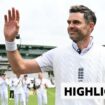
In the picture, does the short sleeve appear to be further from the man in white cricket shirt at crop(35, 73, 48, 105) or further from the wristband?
the man in white cricket shirt at crop(35, 73, 48, 105)

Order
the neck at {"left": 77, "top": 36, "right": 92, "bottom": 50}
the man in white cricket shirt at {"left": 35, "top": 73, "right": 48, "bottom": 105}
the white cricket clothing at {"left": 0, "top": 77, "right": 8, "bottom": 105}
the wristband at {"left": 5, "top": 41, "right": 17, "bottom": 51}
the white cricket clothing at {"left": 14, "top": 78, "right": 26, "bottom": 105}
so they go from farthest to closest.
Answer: the white cricket clothing at {"left": 0, "top": 77, "right": 8, "bottom": 105}
the white cricket clothing at {"left": 14, "top": 78, "right": 26, "bottom": 105}
the man in white cricket shirt at {"left": 35, "top": 73, "right": 48, "bottom": 105}
the neck at {"left": 77, "top": 36, "right": 92, "bottom": 50}
the wristband at {"left": 5, "top": 41, "right": 17, "bottom": 51}

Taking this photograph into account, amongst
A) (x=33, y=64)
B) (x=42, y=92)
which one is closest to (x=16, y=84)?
(x=42, y=92)

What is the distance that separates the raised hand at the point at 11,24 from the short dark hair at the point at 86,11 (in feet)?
1.87

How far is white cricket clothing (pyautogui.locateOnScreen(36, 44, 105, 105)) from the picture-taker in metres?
4.64

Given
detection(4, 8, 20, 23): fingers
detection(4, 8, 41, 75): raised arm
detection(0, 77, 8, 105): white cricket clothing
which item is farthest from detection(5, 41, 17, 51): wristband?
detection(0, 77, 8, 105): white cricket clothing

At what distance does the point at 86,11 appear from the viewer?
4820mm

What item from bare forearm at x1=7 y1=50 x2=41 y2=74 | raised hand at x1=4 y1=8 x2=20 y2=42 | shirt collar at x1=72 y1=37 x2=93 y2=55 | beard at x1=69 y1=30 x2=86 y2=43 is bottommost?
bare forearm at x1=7 y1=50 x2=41 y2=74

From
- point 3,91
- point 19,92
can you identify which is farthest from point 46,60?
point 3,91

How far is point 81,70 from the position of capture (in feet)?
15.3

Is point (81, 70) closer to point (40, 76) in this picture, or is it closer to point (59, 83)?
point (59, 83)

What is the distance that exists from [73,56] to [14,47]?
22.4 inches

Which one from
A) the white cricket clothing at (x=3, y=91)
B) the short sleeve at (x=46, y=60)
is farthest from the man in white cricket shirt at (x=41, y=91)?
the short sleeve at (x=46, y=60)

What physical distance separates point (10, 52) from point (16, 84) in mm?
20739

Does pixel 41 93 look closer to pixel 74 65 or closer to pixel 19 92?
pixel 19 92
